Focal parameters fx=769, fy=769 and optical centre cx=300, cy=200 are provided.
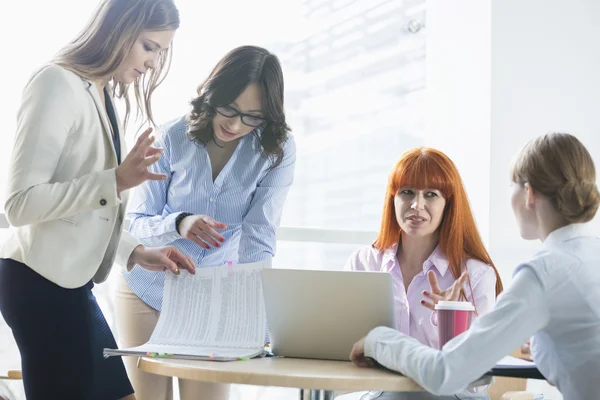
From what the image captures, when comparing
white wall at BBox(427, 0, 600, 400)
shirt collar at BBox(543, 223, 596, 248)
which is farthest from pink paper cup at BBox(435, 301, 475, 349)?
white wall at BBox(427, 0, 600, 400)

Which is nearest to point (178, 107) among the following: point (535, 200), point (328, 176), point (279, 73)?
point (328, 176)

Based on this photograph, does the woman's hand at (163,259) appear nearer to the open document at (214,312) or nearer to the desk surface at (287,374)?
the open document at (214,312)

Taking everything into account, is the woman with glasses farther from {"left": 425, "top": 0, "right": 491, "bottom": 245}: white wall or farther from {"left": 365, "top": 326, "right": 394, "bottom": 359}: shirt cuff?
{"left": 425, "top": 0, "right": 491, "bottom": 245}: white wall

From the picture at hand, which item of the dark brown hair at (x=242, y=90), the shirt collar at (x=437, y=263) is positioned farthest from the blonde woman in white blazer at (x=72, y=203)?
the shirt collar at (x=437, y=263)

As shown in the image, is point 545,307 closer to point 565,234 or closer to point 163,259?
point 565,234

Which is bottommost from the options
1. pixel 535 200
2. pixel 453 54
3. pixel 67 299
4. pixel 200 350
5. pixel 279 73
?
pixel 200 350

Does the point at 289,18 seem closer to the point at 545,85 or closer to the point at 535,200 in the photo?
the point at 545,85

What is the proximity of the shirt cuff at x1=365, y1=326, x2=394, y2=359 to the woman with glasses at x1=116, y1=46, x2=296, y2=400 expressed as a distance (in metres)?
0.74

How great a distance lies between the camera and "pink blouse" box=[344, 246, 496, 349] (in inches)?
83.5

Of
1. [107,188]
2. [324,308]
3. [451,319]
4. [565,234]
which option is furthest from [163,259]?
[565,234]

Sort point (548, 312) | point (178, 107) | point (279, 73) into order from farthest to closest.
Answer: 1. point (178, 107)
2. point (279, 73)
3. point (548, 312)

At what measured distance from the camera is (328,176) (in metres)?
3.61

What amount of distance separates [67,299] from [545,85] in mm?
2487

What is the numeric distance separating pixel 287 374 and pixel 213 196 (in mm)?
975
